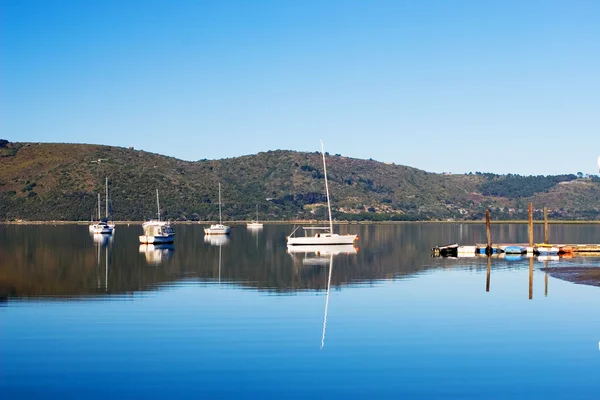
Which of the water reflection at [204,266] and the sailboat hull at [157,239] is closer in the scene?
the water reflection at [204,266]

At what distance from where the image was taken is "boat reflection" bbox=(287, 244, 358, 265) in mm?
64250

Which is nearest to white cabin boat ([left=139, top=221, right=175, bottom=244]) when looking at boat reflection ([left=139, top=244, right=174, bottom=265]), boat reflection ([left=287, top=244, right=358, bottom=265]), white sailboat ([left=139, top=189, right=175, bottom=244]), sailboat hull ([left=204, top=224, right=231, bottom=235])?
white sailboat ([left=139, top=189, right=175, bottom=244])

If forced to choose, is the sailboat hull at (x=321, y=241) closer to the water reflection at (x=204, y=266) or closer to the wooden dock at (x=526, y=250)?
the water reflection at (x=204, y=266)

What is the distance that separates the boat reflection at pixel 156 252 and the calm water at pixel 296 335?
12.1 metres

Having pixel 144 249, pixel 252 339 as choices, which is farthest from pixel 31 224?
pixel 252 339

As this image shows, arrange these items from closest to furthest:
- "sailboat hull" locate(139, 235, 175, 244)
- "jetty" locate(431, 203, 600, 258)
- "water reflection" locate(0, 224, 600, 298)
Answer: "water reflection" locate(0, 224, 600, 298) < "jetty" locate(431, 203, 600, 258) < "sailboat hull" locate(139, 235, 175, 244)

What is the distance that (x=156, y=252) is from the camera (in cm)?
7525

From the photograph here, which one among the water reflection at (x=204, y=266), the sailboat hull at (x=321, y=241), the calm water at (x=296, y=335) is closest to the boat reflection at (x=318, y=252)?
the water reflection at (x=204, y=266)

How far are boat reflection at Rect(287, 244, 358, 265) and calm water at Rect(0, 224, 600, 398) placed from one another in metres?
12.0

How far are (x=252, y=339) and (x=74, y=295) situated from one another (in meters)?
15.5

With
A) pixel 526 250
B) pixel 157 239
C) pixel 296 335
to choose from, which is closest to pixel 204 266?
pixel 526 250

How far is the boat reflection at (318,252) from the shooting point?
211ft

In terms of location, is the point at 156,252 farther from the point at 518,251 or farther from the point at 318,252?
the point at 518,251

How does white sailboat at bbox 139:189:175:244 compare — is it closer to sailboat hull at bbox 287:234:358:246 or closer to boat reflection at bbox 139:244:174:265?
boat reflection at bbox 139:244:174:265
